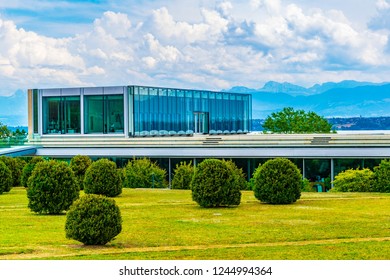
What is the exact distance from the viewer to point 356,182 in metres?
37.4

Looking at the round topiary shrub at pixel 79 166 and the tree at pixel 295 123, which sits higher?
the tree at pixel 295 123

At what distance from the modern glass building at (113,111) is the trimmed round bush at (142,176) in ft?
49.2

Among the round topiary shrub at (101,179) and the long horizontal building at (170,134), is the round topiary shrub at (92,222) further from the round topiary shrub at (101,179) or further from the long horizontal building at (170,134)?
the long horizontal building at (170,134)

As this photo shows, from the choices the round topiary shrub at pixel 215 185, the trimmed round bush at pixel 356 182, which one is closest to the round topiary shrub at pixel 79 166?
the trimmed round bush at pixel 356 182

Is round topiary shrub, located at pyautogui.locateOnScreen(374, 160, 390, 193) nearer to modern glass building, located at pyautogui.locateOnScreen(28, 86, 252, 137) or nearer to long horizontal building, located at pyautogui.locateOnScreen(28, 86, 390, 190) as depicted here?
long horizontal building, located at pyautogui.locateOnScreen(28, 86, 390, 190)

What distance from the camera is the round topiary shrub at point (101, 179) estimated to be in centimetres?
3262

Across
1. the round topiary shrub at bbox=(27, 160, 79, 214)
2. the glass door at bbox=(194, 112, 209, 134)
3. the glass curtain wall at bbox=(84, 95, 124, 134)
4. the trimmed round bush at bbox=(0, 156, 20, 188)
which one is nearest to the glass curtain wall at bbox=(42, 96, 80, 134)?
the glass curtain wall at bbox=(84, 95, 124, 134)

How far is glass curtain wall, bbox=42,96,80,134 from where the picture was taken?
60.1 meters

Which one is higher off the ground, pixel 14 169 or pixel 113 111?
pixel 113 111

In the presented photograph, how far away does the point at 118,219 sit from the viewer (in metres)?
19.2

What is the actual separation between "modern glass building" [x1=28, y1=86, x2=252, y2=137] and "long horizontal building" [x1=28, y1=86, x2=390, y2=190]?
0.07m

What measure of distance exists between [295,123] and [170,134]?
22773 millimetres

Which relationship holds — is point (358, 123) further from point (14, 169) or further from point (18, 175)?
point (14, 169)

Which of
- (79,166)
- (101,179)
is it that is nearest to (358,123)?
(79,166)
